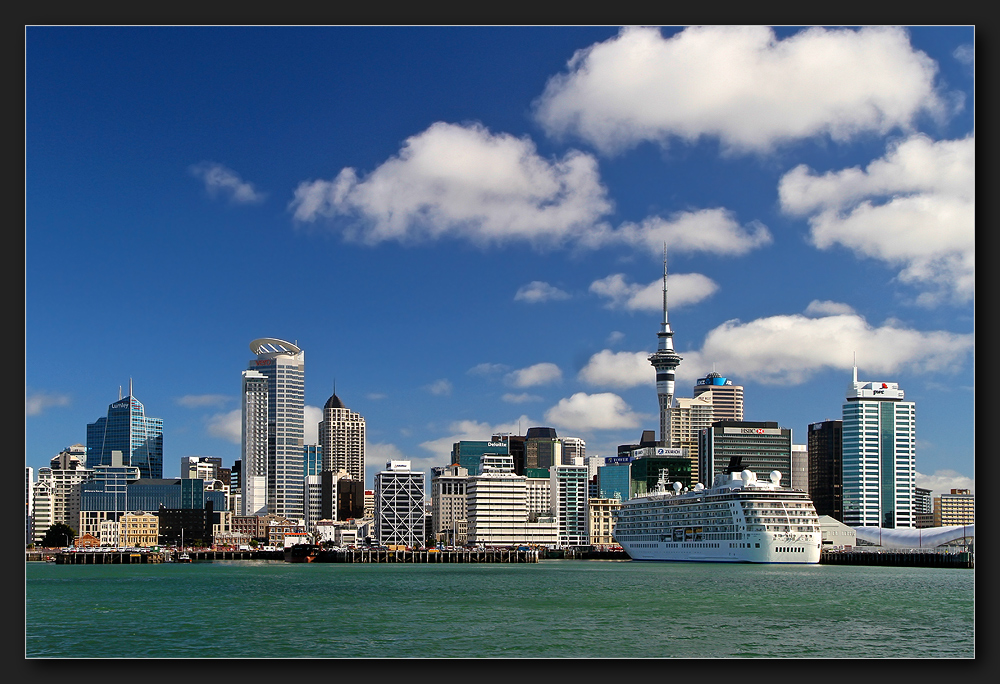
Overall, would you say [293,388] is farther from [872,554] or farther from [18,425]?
[18,425]

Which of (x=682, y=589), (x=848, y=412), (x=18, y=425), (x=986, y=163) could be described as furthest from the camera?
(x=848, y=412)

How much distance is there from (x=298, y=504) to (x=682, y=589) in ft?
393

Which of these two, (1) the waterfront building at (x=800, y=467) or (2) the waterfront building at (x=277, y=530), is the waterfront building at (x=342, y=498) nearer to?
(2) the waterfront building at (x=277, y=530)

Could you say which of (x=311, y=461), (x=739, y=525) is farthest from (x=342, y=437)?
(x=739, y=525)

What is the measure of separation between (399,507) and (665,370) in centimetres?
3875

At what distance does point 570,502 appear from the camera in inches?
4769

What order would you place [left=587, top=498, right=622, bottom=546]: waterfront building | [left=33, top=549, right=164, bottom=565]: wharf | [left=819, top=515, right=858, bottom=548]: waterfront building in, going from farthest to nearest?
[left=587, top=498, right=622, bottom=546]: waterfront building → [left=819, top=515, right=858, bottom=548]: waterfront building → [left=33, top=549, right=164, bottom=565]: wharf

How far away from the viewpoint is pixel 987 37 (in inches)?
468

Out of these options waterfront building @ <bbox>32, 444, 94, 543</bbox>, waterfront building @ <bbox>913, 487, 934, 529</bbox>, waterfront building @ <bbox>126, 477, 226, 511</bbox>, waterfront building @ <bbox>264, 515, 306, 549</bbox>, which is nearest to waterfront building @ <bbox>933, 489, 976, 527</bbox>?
waterfront building @ <bbox>913, 487, 934, 529</bbox>

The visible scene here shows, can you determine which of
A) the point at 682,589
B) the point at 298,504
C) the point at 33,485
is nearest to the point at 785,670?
the point at 682,589

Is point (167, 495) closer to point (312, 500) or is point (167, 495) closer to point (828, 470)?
point (312, 500)

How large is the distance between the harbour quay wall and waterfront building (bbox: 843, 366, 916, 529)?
31.9 meters

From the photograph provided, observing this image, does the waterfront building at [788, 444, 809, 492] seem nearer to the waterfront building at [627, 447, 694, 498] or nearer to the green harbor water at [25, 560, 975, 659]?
the waterfront building at [627, 447, 694, 498]

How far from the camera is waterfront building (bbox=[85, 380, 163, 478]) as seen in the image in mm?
143250
